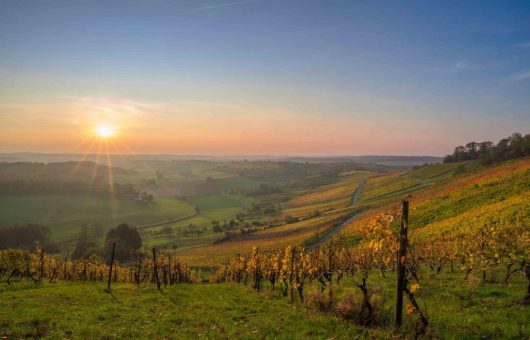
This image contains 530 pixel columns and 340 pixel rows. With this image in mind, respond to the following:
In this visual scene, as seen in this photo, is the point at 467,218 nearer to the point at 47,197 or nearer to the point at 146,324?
the point at 146,324

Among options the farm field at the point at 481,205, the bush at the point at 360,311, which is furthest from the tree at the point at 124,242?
the bush at the point at 360,311

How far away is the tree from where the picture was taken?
10238cm

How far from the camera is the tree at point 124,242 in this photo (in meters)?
102

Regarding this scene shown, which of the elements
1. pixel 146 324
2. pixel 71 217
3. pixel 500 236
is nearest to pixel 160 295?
pixel 146 324

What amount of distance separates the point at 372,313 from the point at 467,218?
131 feet

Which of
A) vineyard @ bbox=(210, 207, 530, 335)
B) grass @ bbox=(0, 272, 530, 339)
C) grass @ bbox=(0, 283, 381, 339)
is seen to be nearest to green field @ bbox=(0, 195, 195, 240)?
vineyard @ bbox=(210, 207, 530, 335)

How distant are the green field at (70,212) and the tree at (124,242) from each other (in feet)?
140

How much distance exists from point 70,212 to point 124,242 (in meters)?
84.3

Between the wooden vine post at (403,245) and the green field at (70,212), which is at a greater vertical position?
the wooden vine post at (403,245)

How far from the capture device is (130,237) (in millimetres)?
110000

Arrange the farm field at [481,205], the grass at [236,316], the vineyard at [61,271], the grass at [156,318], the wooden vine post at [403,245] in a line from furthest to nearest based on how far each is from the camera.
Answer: the farm field at [481,205] < the vineyard at [61,271] < the grass at [156,318] < the grass at [236,316] < the wooden vine post at [403,245]

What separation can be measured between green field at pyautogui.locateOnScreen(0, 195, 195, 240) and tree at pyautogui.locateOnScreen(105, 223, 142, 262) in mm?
42804

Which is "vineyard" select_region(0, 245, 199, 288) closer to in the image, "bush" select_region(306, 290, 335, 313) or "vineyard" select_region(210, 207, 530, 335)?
"vineyard" select_region(210, 207, 530, 335)

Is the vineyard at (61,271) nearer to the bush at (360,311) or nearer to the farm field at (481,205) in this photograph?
the bush at (360,311)
